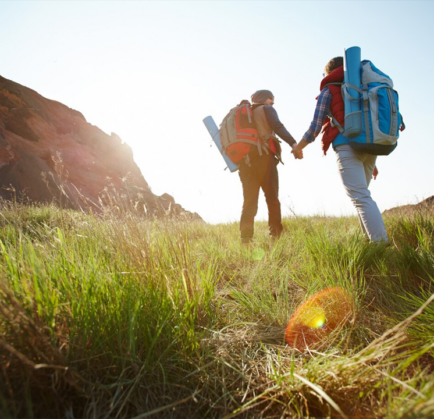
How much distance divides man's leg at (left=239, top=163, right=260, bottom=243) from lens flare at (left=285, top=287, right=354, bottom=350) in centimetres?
218

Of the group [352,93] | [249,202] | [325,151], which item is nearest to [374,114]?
[352,93]

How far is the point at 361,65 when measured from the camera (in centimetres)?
254

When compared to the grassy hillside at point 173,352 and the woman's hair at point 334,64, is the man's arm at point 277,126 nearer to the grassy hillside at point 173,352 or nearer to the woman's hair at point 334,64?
the woman's hair at point 334,64

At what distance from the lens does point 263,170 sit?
3.77m

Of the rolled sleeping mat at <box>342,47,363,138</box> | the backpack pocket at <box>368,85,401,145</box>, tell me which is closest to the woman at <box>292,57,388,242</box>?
the rolled sleeping mat at <box>342,47,363,138</box>

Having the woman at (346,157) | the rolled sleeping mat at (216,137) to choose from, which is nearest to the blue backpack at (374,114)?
the woman at (346,157)

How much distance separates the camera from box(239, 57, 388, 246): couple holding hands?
2.51 metres

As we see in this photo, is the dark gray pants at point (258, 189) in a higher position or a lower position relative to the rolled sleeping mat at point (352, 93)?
lower

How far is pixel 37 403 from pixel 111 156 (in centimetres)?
3527

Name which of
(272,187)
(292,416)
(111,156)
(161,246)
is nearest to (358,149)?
(272,187)

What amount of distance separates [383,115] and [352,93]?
35 cm

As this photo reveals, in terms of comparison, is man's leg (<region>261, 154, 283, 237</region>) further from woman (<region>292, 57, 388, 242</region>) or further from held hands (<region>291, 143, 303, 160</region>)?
woman (<region>292, 57, 388, 242</region>)

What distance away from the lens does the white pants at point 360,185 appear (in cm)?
243

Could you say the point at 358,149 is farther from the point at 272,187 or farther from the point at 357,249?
the point at 272,187
